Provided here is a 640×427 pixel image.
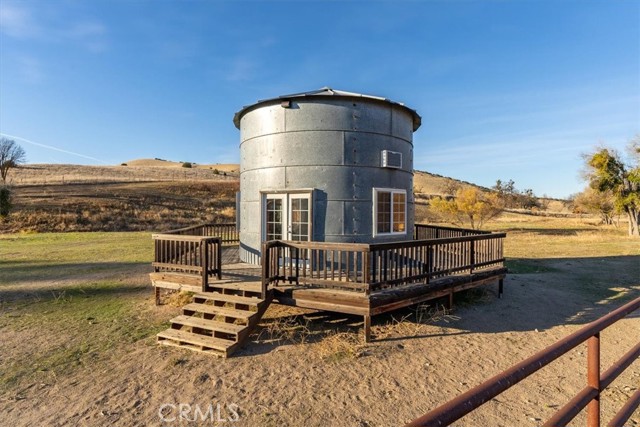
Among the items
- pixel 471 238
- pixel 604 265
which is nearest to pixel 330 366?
pixel 471 238

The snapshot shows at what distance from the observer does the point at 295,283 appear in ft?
24.3

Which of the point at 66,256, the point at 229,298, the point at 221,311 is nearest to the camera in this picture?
the point at 221,311

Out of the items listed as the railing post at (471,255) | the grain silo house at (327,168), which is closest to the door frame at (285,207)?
the grain silo house at (327,168)

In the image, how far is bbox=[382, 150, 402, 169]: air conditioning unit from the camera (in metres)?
9.37

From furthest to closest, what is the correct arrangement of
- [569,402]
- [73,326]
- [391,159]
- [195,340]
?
1. [391,159]
2. [73,326]
3. [195,340]
4. [569,402]

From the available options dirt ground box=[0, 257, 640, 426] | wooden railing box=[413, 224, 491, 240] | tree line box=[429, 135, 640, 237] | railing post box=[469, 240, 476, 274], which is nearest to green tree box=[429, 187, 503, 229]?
tree line box=[429, 135, 640, 237]

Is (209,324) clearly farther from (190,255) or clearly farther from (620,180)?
(620,180)

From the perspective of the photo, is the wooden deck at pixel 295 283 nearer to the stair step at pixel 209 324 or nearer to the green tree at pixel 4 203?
the stair step at pixel 209 324

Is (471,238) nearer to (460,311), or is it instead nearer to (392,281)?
(460,311)

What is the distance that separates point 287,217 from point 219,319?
10.4 feet

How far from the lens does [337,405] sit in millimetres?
4551

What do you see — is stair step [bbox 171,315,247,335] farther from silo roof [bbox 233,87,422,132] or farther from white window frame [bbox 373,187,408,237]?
silo roof [bbox 233,87,422,132]

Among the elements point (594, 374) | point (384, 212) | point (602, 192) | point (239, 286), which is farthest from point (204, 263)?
point (602, 192)

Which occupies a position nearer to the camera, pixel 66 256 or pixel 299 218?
pixel 299 218
